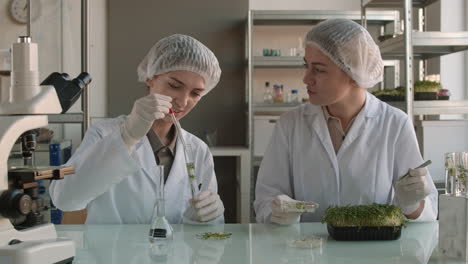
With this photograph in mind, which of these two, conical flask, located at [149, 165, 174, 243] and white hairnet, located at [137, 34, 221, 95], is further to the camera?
white hairnet, located at [137, 34, 221, 95]

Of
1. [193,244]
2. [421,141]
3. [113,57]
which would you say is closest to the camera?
[193,244]

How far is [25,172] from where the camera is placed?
1.10m

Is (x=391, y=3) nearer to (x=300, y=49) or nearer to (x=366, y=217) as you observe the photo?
(x=300, y=49)

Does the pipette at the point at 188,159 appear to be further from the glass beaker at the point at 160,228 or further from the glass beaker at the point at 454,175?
the glass beaker at the point at 454,175

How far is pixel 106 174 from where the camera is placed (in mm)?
1649

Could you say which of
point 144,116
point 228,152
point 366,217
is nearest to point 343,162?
point 366,217

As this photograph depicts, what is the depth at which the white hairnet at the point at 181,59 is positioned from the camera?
200 centimetres

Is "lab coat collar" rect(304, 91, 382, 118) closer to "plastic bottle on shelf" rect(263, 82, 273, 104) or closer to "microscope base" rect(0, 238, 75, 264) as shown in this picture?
"microscope base" rect(0, 238, 75, 264)

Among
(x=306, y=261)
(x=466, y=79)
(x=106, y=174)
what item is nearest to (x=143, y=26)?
(x=466, y=79)

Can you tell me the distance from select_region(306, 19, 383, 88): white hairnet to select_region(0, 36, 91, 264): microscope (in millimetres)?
1135

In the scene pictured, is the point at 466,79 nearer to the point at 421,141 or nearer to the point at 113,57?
the point at 421,141

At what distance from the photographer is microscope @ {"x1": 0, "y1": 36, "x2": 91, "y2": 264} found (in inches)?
41.9

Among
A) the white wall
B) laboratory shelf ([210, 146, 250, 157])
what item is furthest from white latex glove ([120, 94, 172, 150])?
the white wall

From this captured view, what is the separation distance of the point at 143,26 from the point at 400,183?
145 inches
